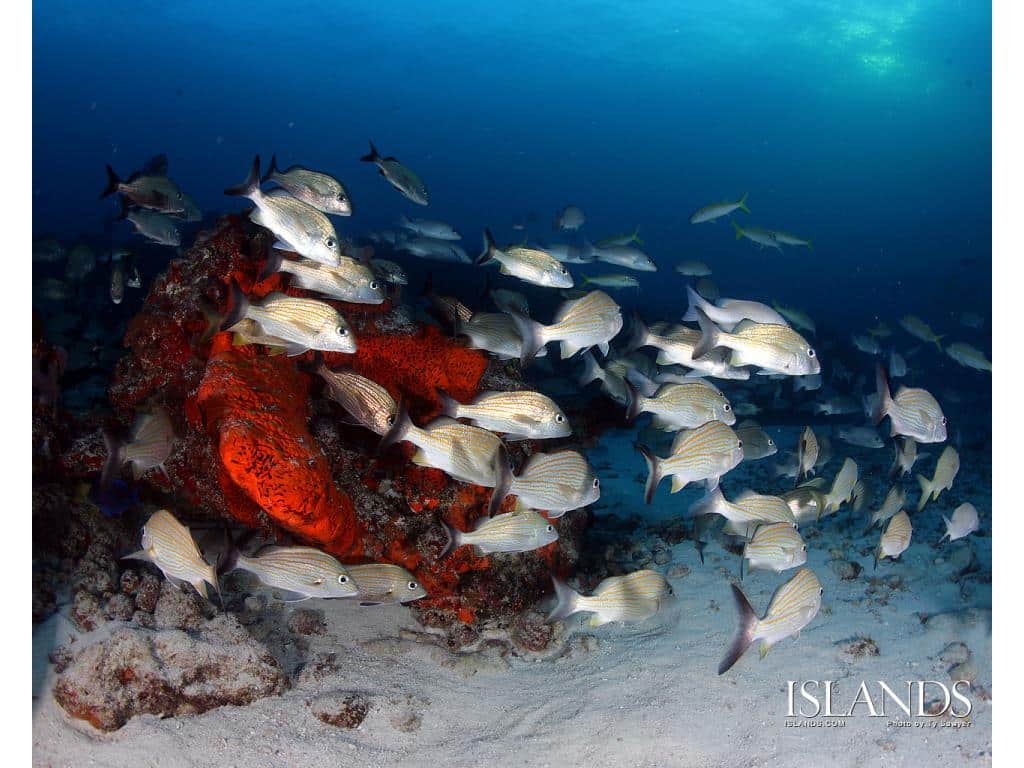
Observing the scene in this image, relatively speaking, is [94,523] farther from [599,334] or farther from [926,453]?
[926,453]

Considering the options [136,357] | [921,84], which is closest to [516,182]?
[921,84]

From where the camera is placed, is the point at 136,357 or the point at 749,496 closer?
the point at 749,496

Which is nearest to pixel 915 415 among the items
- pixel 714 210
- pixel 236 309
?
pixel 236 309

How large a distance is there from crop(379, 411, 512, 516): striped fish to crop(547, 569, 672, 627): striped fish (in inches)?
35.6

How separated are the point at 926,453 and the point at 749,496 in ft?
37.5

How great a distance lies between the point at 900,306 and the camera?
190 feet

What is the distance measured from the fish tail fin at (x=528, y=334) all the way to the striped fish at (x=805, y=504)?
2.85 m

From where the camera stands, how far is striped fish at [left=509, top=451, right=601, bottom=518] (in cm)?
347

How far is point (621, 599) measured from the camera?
146 inches

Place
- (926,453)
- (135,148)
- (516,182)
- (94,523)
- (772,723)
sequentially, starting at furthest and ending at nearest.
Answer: (516,182) < (135,148) < (926,453) < (94,523) < (772,723)

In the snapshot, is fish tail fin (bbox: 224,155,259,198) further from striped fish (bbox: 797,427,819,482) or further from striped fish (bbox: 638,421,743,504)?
striped fish (bbox: 797,427,819,482)

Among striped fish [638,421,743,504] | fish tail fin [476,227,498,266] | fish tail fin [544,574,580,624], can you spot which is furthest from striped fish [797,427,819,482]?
fish tail fin [476,227,498,266]

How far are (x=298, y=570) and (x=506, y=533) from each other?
1.25 metres

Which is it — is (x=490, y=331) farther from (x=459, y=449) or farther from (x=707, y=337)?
(x=707, y=337)
